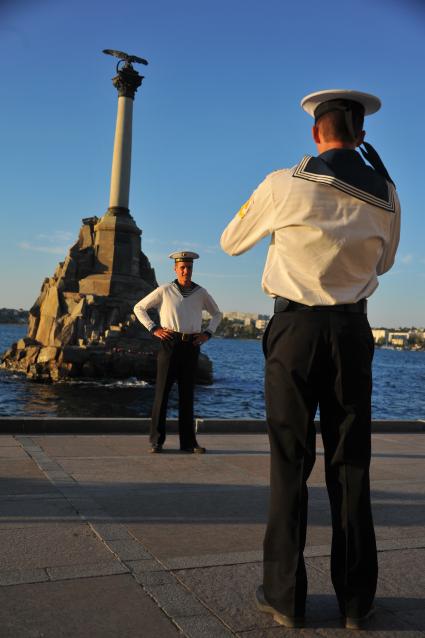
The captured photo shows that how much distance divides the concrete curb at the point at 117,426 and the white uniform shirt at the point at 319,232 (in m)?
5.44

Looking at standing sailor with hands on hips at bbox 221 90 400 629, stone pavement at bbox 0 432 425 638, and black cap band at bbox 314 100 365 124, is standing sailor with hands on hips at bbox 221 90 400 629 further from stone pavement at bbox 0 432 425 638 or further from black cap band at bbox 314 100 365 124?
stone pavement at bbox 0 432 425 638

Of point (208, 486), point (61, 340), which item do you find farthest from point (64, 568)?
point (61, 340)

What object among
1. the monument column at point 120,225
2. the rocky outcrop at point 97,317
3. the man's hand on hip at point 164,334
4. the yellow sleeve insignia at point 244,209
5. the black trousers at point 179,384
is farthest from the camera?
the monument column at point 120,225

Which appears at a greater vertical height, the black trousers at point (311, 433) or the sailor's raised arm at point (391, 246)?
the sailor's raised arm at point (391, 246)

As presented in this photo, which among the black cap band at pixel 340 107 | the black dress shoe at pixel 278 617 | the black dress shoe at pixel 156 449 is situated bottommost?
the black dress shoe at pixel 156 449

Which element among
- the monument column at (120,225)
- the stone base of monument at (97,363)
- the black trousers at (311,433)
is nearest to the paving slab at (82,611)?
the black trousers at (311,433)

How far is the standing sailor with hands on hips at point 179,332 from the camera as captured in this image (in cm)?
733

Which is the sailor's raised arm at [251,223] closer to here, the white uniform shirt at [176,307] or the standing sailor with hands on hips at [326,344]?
the standing sailor with hands on hips at [326,344]

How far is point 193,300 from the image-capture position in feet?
24.7

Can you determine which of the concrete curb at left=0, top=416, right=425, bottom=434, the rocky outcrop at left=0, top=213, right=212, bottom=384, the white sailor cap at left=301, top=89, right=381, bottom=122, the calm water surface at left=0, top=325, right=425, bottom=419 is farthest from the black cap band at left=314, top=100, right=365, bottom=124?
the rocky outcrop at left=0, top=213, right=212, bottom=384

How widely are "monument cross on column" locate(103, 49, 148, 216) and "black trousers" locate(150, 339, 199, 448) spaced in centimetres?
4488

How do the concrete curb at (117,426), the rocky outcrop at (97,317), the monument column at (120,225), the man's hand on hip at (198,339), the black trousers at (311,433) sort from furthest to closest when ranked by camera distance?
the monument column at (120,225), the rocky outcrop at (97,317), the concrete curb at (117,426), the man's hand on hip at (198,339), the black trousers at (311,433)

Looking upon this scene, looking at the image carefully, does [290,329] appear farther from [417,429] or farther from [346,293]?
[417,429]

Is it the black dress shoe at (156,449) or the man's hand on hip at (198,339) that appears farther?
the man's hand on hip at (198,339)
